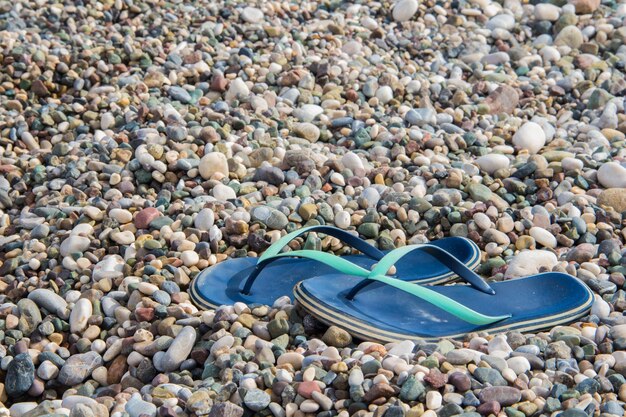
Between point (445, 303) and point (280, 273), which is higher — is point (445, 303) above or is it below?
above

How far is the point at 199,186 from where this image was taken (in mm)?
2980

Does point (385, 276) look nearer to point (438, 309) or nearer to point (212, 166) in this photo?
point (438, 309)

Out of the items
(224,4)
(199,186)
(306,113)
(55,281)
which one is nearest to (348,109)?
(306,113)

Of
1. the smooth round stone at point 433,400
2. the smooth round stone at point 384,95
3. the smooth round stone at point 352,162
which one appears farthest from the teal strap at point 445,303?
the smooth round stone at point 384,95

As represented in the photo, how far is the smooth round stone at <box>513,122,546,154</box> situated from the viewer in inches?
133

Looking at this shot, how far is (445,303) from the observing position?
2219mm

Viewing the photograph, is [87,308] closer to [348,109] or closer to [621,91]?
[348,109]

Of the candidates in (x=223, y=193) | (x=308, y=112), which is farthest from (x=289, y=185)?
(x=308, y=112)

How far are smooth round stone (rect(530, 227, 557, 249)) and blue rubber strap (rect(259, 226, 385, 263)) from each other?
1.56 feet

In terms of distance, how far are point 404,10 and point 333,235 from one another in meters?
2.13

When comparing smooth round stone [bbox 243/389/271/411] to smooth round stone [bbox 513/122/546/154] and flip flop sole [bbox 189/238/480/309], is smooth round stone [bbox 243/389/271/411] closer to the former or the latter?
flip flop sole [bbox 189/238/480/309]

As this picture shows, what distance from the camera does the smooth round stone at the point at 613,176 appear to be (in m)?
2.97

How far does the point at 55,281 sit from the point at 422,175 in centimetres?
119

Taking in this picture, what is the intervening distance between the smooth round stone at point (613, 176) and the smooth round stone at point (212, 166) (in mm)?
1193
